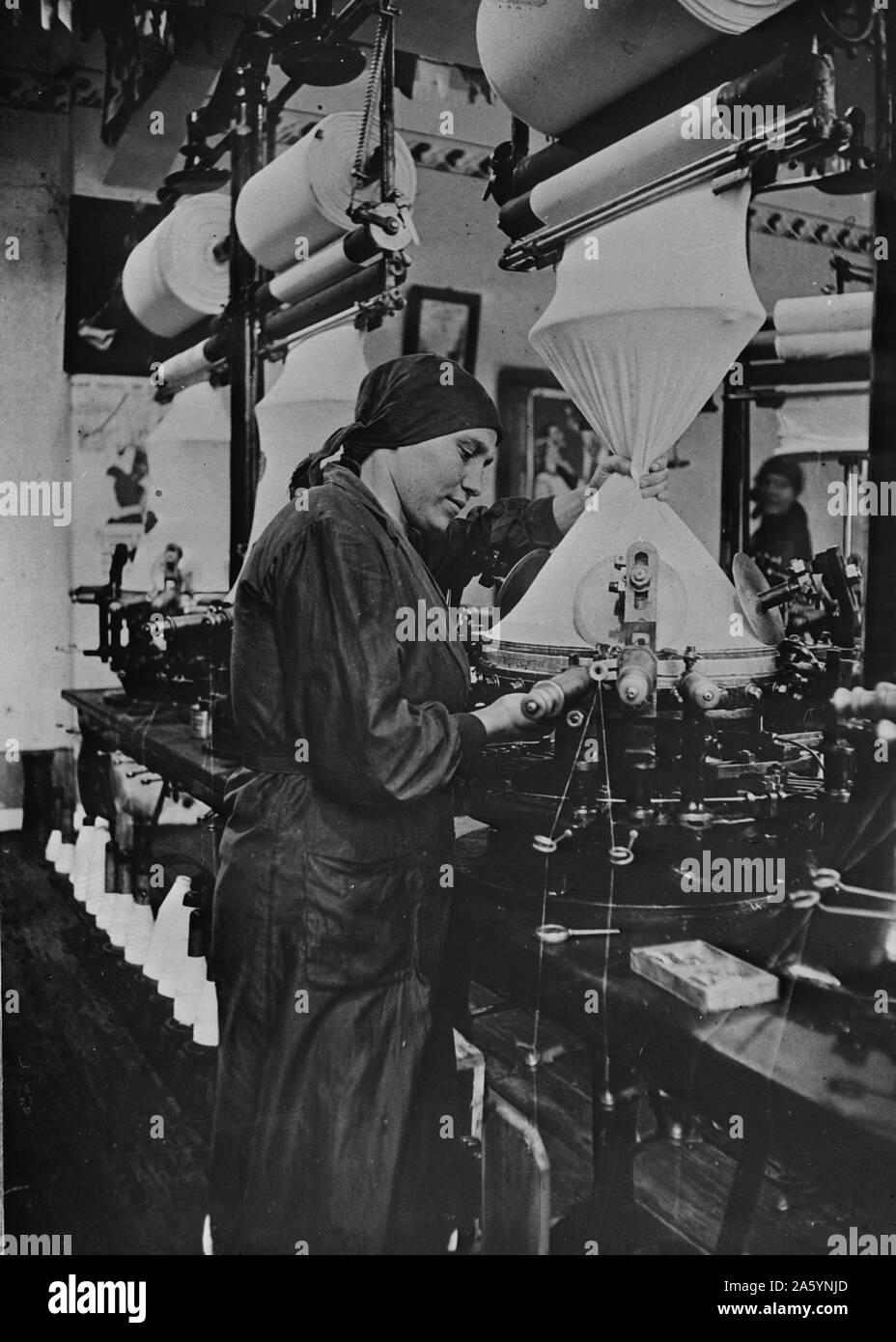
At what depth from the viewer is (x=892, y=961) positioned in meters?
1.76

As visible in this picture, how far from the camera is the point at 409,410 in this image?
172cm

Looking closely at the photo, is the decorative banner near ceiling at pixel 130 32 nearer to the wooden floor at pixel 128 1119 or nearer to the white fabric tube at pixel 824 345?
the white fabric tube at pixel 824 345

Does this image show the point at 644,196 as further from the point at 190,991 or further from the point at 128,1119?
the point at 128,1119

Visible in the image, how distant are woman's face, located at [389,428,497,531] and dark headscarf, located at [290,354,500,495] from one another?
0.05 ft

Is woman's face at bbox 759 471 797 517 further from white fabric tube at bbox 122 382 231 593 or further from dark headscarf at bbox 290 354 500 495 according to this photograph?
white fabric tube at bbox 122 382 231 593

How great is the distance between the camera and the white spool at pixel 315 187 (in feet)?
5.96

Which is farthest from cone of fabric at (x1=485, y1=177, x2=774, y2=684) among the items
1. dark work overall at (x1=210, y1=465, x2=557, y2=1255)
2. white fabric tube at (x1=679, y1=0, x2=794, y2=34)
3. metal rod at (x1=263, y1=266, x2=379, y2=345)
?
metal rod at (x1=263, y1=266, x2=379, y2=345)

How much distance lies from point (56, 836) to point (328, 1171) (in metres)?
0.80

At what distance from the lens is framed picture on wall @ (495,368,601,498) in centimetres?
175

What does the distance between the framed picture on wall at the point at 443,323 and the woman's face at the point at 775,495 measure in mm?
531

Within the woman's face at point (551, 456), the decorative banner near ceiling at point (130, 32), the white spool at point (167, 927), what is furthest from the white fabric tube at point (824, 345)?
the white spool at point (167, 927)

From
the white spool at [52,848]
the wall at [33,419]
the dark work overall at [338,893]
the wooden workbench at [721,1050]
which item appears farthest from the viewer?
the white spool at [52,848]

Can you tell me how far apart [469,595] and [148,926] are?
88 centimetres
